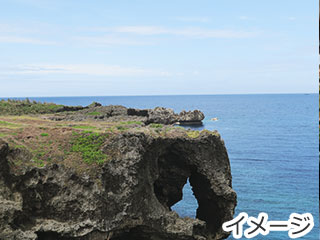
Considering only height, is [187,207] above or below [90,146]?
below

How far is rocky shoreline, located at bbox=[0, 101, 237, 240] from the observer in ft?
91.6

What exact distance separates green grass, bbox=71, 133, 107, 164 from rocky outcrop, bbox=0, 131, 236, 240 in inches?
27.7

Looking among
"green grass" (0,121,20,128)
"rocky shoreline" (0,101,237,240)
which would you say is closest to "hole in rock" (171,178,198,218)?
"rocky shoreline" (0,101,237,240)

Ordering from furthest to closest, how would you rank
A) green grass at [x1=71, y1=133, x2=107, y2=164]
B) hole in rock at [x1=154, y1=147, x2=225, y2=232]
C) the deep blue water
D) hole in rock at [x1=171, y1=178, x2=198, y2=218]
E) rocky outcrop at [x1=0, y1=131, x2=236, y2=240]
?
the deep blue water < hole in rock at [x1=171, y1=178, x2=198, y2=218] < hole in rock at [x1=154, y1=147, x2=225, y2=232] < green grass at [x1=71, y1=133, x2=107, y2=164] < rocky outcrop at [x1=0, y1=131, x2=236, y2=240]

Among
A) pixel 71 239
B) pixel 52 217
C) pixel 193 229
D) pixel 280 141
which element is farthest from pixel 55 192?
pixel 280 141

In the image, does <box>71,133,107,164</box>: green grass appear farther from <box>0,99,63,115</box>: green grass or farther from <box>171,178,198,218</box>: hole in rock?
<box>0,99,63,115</box>: green grass

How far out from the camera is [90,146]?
32.0m

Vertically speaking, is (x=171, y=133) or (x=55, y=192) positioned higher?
(x=171, y=133)

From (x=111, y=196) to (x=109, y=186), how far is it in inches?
31.4

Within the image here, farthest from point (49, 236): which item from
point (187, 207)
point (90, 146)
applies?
point (187, 207)

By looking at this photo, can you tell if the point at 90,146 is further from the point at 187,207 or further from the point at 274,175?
the point at 274,175

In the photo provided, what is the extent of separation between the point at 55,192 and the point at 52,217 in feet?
5.70

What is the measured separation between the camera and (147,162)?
1281 inches

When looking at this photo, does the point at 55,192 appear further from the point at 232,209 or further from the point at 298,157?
the point at 298,157
